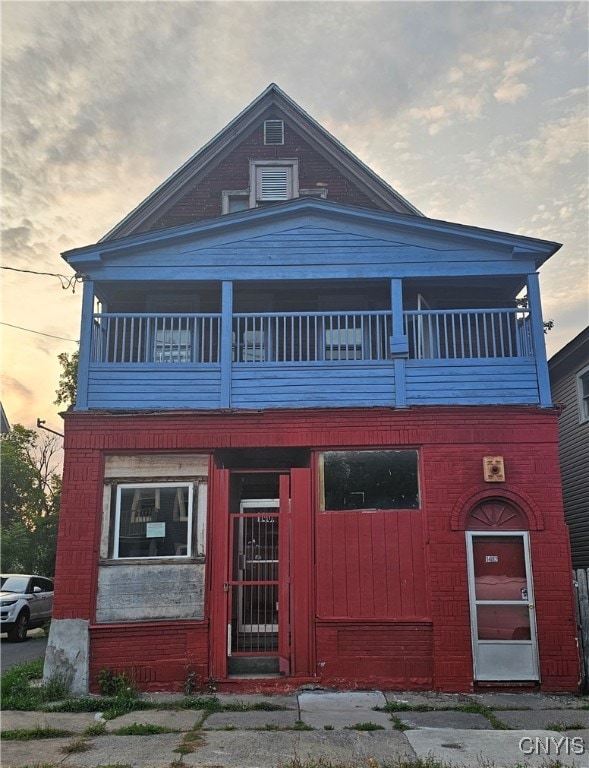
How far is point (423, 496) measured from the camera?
32.9ft

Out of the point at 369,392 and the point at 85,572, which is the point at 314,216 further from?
the point at 85,572

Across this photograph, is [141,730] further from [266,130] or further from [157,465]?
[266,130]

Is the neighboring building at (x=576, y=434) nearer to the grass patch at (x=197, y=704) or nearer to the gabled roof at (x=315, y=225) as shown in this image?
the gabled roof at (x=315, y=225)

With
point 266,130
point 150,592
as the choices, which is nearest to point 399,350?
point 150,592

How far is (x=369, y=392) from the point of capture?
34.2 feet

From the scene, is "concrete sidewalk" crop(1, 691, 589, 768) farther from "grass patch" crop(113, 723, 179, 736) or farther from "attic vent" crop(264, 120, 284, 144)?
"attic vent" crop(264, 120, 284, 144)

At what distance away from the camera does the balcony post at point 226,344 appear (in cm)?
1044

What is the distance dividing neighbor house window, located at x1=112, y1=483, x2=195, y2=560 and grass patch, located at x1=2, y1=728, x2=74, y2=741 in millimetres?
2666

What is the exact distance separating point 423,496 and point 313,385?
2293 millimetres

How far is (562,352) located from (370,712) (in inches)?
366

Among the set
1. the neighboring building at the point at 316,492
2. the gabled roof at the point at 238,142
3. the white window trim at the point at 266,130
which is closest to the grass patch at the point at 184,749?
the neighboring building at the point at 316,492

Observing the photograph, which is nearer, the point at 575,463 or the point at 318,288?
the point at 318,288

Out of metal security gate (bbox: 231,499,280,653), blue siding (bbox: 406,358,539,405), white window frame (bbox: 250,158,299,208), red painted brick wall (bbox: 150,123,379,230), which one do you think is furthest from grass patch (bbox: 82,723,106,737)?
white window frame (bbox: 250,158,299,208)

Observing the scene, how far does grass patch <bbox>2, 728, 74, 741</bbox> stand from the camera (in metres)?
7.43
